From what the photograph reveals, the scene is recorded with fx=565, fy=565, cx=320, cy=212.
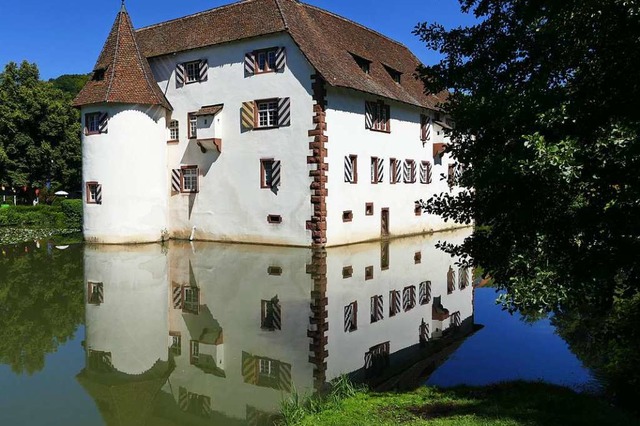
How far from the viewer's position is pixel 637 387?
7469mm

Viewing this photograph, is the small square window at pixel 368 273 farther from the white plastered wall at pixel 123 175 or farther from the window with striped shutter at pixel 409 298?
the white plastered wall at pixel 123 175

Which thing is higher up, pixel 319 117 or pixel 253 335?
pixel 319 117

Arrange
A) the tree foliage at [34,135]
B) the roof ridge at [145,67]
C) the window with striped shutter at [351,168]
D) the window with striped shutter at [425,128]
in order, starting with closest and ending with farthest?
the window with striped shutter at [351,168], the roof ridge at [145,67], the window with striped shutter at [425,128], the tree foliage at [34,135]

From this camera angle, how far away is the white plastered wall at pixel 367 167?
22.6 metres

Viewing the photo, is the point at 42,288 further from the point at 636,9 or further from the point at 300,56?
the point at 636,9

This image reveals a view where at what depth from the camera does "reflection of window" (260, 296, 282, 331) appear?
10750 millimetres

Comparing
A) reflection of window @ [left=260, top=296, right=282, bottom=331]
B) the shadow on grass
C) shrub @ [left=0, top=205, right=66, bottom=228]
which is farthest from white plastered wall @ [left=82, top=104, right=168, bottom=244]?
the shadow on grass

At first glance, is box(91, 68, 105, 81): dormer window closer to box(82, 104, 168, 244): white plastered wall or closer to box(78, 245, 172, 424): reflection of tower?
box(82, 104, 168, 244): white plastered wall

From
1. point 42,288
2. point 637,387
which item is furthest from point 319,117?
point 637,387

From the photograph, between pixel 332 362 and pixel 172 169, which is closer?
pixel 332 362

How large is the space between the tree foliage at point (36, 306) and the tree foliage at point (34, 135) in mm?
22558

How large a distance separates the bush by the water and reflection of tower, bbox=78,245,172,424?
53.4 feet

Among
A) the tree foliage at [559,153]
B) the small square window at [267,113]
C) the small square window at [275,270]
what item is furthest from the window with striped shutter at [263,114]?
the tree foliage at [559,153]

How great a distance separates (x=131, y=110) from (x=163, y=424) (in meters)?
20.3
